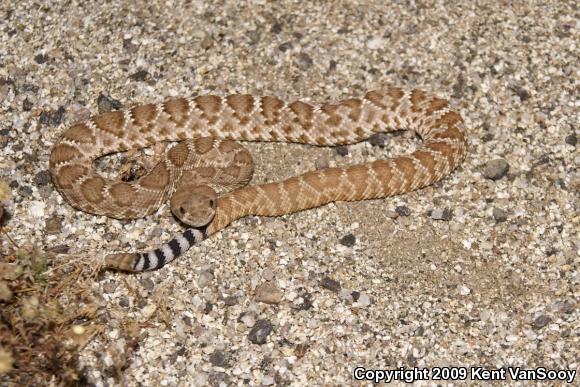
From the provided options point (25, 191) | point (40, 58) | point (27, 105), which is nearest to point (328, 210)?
point (25, 191)

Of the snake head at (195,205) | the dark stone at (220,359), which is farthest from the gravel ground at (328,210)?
the snake head at (195,205)

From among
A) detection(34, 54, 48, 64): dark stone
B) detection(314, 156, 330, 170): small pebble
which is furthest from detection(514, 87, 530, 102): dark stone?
detection(34, 54, 48, 64): dark stone

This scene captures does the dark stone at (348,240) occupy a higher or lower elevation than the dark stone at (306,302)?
higher

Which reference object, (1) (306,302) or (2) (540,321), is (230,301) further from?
(2) (540,321)

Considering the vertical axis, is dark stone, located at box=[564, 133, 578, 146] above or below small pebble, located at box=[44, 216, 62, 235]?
above

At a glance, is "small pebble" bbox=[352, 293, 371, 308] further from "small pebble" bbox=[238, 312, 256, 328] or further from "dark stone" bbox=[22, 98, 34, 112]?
"dark stone" bbox=[22, 98, 34, 112]

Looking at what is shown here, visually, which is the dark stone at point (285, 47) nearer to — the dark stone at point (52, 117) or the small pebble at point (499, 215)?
the dark stone at point (52, 117)

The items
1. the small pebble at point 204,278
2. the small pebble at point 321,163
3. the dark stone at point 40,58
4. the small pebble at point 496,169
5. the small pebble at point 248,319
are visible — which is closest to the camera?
the small pebble at point 248,319
